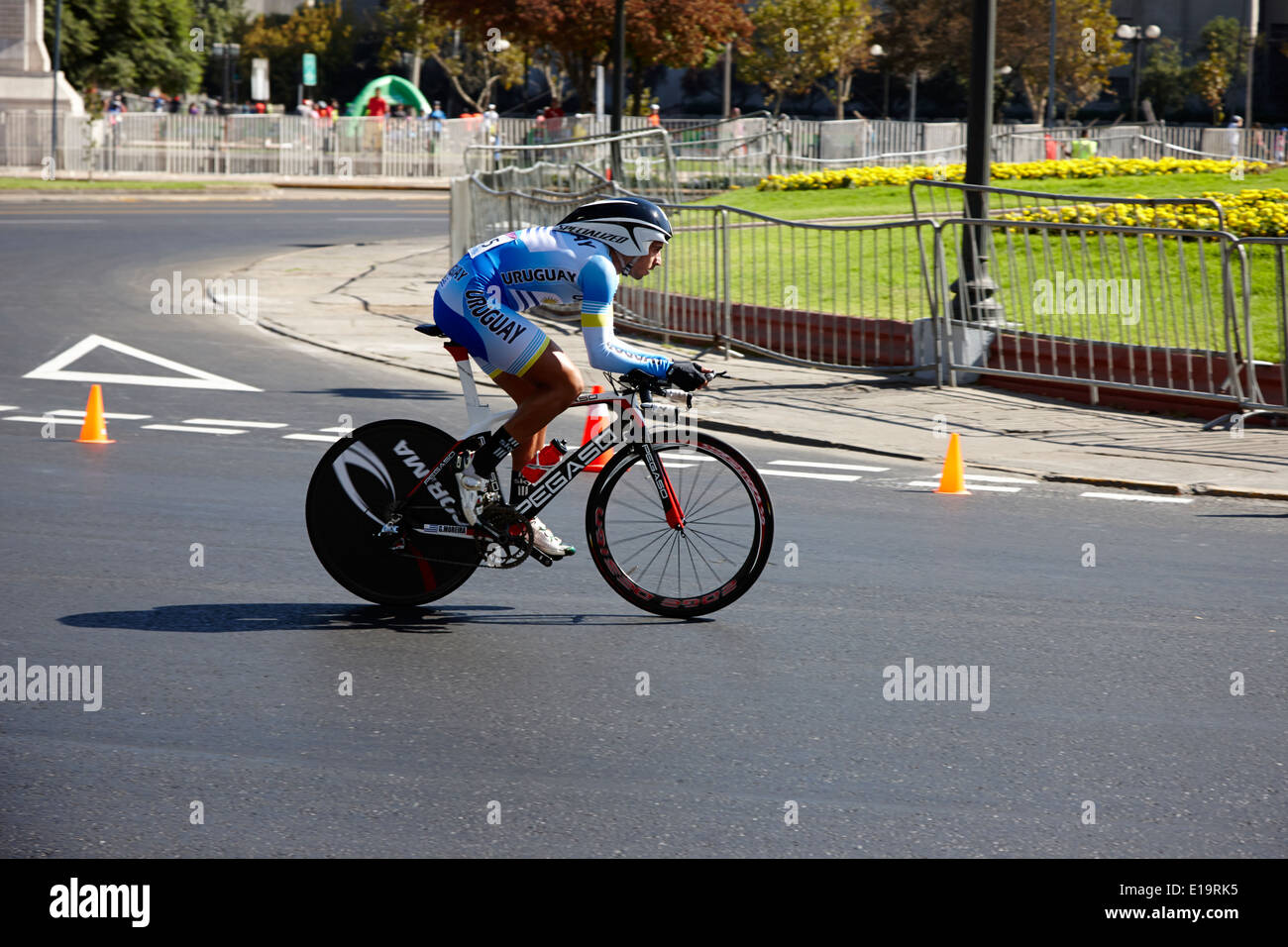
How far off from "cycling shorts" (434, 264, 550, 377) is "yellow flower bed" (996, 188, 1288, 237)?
29.6 ft

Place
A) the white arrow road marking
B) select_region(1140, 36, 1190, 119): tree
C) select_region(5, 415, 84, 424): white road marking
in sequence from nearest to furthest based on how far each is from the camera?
select_region(5, 415, 84, 424): white road marking < the white arrow road marking < select_region(1140, 36, 1190, 119): tree

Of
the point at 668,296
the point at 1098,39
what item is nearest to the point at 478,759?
the point at 668,296

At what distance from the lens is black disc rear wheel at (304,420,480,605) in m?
7.21

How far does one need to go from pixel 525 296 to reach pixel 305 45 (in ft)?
292

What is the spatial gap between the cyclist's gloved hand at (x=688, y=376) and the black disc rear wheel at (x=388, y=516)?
1140 millimetres

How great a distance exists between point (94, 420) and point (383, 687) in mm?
6201

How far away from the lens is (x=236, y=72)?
99.4 meters

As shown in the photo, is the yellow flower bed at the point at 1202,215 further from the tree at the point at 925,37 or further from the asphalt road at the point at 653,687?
the tree at the point at 925,37

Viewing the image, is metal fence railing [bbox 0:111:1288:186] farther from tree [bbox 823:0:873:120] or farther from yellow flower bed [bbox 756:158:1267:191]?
tree [bbox 823:0:873:120]

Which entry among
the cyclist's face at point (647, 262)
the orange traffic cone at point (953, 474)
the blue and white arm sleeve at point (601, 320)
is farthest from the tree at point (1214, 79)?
the blue and white arm sleeve at point (601, 320)

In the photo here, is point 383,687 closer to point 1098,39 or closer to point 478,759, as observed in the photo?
point 478,759

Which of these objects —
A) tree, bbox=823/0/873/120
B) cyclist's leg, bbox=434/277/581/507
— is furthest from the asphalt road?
tree, bbox=823/0/873/120

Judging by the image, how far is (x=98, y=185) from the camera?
38.9m

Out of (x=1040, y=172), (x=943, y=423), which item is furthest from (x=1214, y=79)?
(x=943, y=423)
